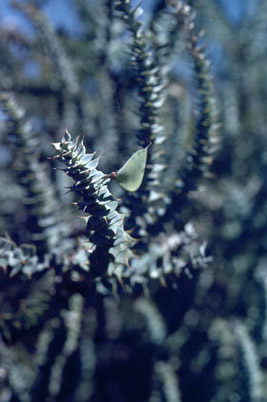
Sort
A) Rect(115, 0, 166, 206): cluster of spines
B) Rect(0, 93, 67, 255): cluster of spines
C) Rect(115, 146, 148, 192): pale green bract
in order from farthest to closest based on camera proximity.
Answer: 1. Rect(0, 93, 67, 255): cluster of spines
2. Rect(115, 0, 166, 206): cluster of spines
3. Rect(115, 146, 148, 192): pale green bract

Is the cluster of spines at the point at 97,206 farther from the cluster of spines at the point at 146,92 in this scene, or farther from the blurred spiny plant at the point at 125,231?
the cluster of spines at the point at 146,92

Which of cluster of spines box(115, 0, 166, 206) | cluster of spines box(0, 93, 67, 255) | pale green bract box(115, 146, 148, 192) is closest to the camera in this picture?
pale green bract box(115, 146, 148, 192)

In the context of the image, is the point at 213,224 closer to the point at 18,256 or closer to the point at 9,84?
the point at 18,256

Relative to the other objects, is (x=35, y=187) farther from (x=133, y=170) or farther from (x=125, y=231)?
(x=133, y=170)

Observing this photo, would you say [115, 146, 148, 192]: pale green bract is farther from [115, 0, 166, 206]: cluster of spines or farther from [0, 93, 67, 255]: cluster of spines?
[0, 93, 67, 255]: cluster of spines

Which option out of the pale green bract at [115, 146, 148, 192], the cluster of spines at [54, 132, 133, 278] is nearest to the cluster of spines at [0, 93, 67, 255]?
the cluster of spines at [54, 132, 133, 278]

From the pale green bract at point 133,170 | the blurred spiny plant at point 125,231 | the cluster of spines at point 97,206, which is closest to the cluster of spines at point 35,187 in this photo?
the blurred spiny plant at point 125,231

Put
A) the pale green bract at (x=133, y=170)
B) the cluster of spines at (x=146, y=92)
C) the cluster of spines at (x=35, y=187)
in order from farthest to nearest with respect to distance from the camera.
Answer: the cluster of spines at (x=35, y=187) → the cluster of spines at (x=146, y=92) → the pale green bract at (x=133, y=170)

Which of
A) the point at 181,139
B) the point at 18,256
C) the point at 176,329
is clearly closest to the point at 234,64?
the point at 181,139
